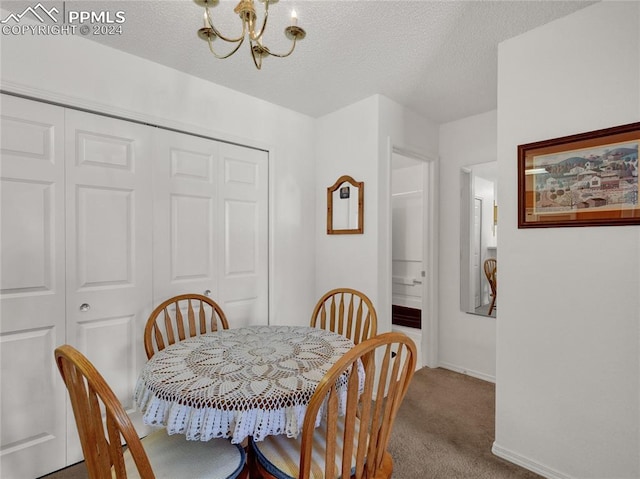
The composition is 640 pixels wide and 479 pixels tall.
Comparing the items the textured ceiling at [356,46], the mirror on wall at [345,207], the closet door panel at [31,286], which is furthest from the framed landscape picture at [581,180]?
the closet door panel at [31,286]

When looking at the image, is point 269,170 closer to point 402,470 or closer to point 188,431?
point 188,431

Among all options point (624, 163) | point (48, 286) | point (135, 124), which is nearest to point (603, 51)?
point (624, 163)

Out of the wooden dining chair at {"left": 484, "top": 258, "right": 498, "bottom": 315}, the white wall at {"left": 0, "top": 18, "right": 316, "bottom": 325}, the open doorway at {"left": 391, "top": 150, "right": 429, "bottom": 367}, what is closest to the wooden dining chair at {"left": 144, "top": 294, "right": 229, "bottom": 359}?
the white wall at {"left": 0, "top": 18, "right": 316, "bottom": 325}

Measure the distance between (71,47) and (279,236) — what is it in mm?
1856

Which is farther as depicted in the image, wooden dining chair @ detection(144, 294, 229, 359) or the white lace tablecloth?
wooden dining chair @ detection(144, 294, 229, 359)

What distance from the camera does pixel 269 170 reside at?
293 cm

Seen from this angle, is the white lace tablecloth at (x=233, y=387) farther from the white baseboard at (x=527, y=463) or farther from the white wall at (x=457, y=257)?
the white wall at (x=457, y=257)

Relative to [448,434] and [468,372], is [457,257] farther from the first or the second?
[448,434]

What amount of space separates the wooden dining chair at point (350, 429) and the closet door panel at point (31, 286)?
4.21 ft

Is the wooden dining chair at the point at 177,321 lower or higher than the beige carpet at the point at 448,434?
higher

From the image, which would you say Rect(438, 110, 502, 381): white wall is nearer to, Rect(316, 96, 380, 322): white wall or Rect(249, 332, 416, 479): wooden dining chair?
Rect(316, 96, 380, 322): white wall

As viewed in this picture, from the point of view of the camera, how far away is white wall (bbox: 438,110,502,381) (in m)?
3.10

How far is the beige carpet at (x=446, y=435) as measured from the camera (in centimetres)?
186

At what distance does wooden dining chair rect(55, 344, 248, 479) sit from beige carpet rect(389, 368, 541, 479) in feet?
3.54
